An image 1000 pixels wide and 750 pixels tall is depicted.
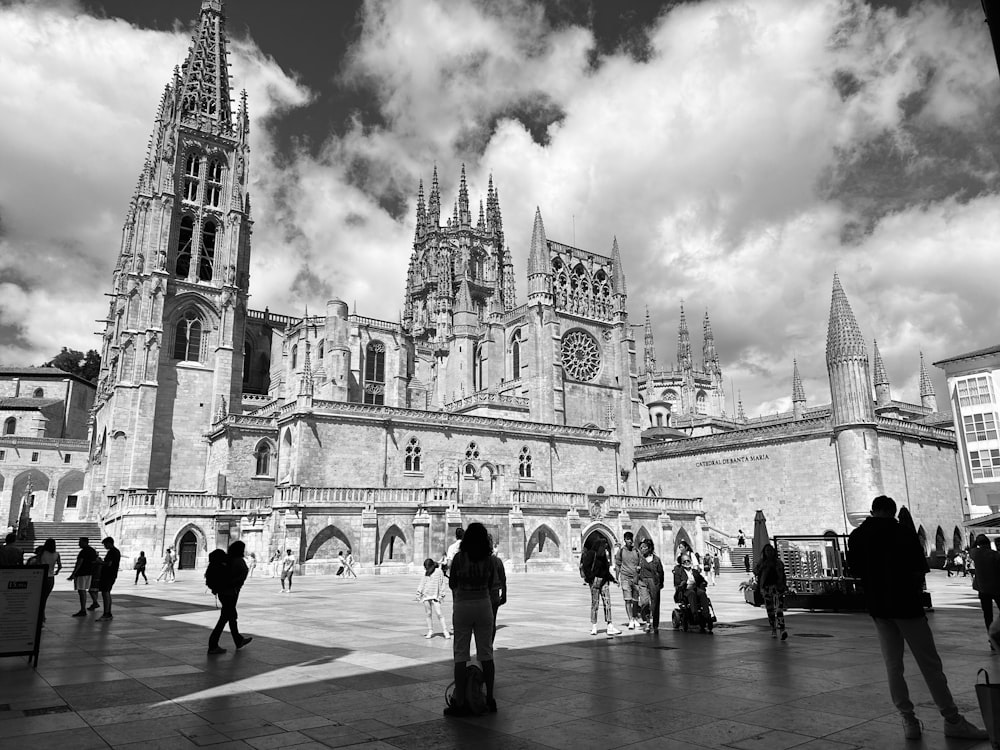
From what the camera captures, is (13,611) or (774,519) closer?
(13,611)

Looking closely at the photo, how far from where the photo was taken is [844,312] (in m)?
38.4

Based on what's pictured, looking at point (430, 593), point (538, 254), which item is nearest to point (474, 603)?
point (430, 593)

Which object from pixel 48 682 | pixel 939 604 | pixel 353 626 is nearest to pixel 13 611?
pixel 48 682

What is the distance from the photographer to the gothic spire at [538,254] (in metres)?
52.4

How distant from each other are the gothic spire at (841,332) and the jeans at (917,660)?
117ft

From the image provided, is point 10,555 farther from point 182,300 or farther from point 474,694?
point 182,300

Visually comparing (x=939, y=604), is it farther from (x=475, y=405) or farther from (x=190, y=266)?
(x=190, y=266)

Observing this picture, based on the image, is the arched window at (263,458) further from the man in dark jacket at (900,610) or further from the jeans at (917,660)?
the jeans at (917,660)

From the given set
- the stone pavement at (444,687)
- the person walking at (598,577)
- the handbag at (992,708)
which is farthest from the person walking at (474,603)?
the person walking at (598,577)

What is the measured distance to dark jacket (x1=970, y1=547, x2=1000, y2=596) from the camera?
27.4ft

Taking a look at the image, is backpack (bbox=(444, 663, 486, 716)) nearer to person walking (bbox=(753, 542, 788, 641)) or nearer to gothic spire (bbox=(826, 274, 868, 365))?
person walking (bbox=(753, 542, 788, 641))

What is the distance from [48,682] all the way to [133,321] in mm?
45665

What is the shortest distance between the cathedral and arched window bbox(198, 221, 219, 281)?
0.53ft

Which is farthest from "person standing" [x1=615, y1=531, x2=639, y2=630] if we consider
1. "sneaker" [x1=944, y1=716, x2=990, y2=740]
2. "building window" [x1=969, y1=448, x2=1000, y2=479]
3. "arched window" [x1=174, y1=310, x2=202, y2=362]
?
"arched window" [x1=174, y1=310, x2=202, y2=362]
